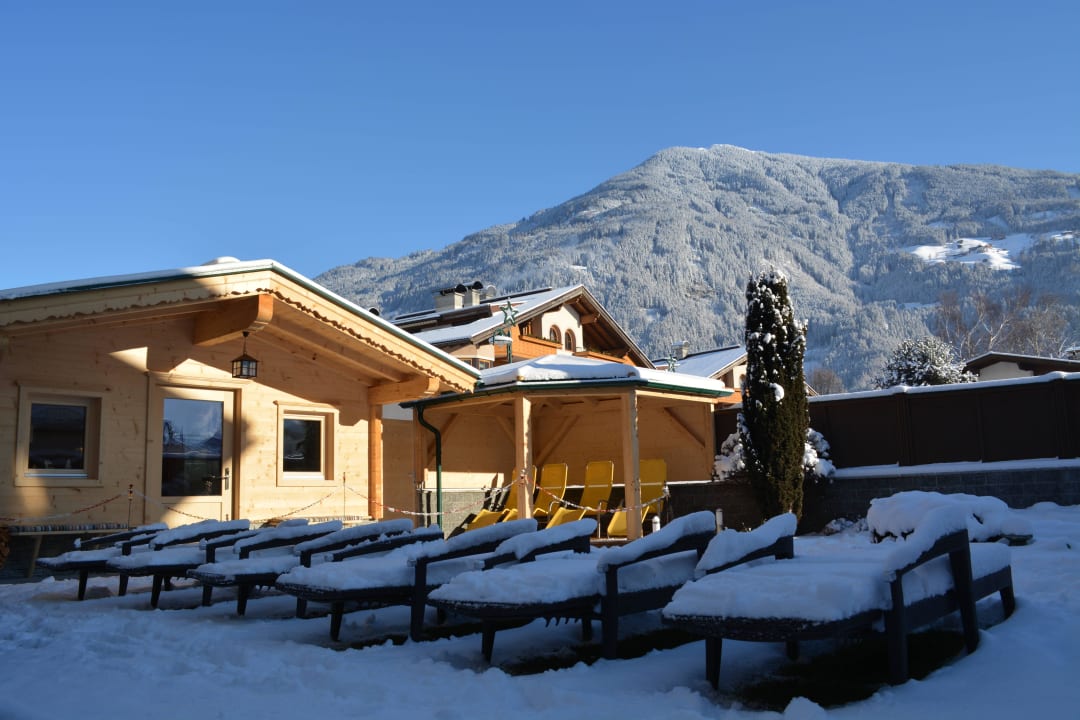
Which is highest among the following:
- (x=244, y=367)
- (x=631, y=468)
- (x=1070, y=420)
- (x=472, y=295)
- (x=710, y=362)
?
(x=472, y=295)

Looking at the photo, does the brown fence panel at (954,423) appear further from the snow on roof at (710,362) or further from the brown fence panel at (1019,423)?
the snow on roof at (710,362)

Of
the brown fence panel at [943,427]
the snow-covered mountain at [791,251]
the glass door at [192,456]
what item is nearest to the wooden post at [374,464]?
the glass door at [192,456]

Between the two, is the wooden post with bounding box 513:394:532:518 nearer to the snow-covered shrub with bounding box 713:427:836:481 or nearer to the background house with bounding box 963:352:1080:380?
the snow-covered shrub with bounding box 713:427:836:481

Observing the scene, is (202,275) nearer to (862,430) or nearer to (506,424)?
(506,424)

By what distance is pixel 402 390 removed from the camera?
1289cm

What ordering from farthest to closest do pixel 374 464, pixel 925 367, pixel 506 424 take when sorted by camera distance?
pixel 925 367, pixel 506 424, pixel 374 464

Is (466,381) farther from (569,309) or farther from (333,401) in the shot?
(569,309)

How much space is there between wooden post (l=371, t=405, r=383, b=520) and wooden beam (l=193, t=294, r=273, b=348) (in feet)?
8.56

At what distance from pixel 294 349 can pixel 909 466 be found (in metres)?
9.13

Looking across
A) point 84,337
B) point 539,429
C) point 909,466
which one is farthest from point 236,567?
point 539,429

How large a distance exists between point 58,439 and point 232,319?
2.34m

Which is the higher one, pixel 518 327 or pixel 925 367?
pixel 518 327

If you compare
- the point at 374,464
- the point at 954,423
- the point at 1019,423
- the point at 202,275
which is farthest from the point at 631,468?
the point at 202,275

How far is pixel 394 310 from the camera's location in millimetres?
101812
